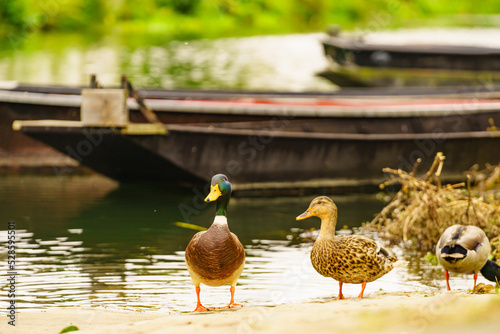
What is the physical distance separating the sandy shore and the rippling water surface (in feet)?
3.68

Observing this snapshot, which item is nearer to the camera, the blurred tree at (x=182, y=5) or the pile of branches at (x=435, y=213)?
the pile of branches at (x=435, y=213)

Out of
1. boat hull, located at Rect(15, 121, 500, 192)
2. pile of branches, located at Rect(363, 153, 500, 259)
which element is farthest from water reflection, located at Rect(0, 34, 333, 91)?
pile of branches, located at Rect(363, 153, 500, 259)

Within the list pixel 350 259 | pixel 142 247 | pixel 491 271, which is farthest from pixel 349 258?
pixel 142 247

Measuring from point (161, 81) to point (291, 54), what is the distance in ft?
48.5

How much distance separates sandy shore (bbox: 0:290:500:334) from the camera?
5203mm

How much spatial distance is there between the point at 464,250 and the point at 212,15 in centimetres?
6218

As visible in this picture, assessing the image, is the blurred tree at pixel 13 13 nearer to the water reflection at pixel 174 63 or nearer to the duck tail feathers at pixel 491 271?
the water reflection at pixel 174 63

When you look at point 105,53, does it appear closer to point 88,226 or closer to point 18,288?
point 88,226

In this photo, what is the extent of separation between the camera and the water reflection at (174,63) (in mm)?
31391

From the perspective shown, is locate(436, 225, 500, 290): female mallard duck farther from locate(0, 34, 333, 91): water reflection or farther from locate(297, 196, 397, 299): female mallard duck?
locate(0, 34, 333, 91): water reflection

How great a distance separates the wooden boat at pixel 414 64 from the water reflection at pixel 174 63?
4.64ft

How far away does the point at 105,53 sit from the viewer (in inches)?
1640

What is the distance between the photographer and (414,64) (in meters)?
32.4

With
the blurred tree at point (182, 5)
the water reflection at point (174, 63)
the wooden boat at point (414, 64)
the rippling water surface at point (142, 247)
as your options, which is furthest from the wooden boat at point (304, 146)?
the blurred tree at point (182, 5)
